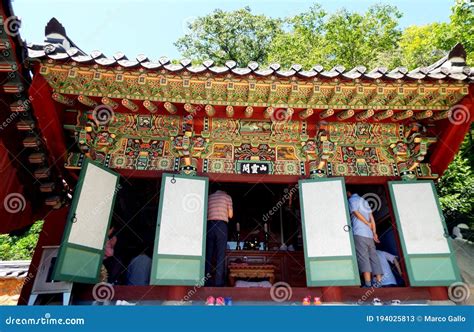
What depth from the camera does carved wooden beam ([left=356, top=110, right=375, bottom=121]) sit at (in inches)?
209

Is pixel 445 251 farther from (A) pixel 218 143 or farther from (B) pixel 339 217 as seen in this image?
(A) pixel 218 143

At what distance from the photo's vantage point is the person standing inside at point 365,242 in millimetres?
5176

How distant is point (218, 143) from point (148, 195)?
295 centimetres

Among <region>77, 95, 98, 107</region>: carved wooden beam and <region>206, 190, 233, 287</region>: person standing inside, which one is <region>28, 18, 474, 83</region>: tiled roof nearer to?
<region>77, 95, 98, 107</region>: carved wooden beam

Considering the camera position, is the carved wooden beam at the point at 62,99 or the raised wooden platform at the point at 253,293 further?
the carved wooden beam at the point at 62,99
